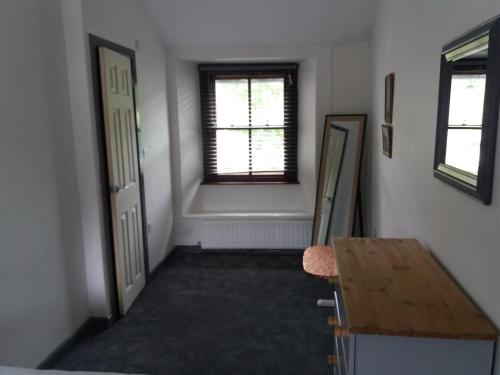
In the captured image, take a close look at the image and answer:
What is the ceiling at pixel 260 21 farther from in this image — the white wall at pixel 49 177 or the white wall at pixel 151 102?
the white wall at pixel 49 177

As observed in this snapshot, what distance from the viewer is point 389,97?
9.35ft

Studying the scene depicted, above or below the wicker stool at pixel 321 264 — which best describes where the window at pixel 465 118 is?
above

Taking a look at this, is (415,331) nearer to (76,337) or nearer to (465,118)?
(465,118)

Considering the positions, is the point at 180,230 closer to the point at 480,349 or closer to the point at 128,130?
the point at 128,130

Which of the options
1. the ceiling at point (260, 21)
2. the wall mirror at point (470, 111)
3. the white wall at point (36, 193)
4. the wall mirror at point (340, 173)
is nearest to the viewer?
the wall mirror at point (470, 111)

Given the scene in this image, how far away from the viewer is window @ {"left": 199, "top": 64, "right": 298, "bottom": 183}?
4.53 metres

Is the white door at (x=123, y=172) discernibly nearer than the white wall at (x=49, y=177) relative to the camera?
No

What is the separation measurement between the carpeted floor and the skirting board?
0.04 m

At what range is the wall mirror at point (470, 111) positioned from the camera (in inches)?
49.4

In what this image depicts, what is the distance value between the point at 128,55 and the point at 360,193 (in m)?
→ 2.35

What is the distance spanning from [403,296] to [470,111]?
0.70 m

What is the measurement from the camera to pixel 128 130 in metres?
3.09

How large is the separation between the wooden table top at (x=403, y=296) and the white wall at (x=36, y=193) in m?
1.62

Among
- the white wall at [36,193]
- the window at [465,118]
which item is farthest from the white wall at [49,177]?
the window at [465,118]
